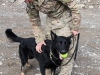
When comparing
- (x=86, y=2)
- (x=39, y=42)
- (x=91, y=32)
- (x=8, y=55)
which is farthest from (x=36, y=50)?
(x=86, y=2)

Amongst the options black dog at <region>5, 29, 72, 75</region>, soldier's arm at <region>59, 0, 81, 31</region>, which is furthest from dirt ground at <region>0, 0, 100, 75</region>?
soldier's arm at <region>59, 0, 81, 31</region>

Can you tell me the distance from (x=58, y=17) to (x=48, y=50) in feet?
1.76

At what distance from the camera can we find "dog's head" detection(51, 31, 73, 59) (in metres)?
4.11

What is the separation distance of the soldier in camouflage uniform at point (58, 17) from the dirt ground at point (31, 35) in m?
0.36

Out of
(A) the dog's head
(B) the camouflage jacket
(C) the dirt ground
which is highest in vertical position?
(B) the camouflage jacket

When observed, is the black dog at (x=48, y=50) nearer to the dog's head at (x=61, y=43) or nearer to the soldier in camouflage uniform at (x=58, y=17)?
the dog's head at (x=61, y=43)

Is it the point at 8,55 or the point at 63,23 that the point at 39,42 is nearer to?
the point at 63,23

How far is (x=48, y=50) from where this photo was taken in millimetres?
4469

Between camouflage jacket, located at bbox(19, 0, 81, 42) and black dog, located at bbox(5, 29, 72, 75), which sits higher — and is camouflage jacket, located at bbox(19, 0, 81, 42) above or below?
above

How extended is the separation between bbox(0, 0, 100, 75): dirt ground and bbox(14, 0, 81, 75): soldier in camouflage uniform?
358mm

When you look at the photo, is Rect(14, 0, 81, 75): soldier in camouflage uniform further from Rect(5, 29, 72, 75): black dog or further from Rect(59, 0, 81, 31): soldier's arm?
Rect(5, 29, 72, 75): black dog

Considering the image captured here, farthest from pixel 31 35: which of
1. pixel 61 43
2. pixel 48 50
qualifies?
pixel 61 43

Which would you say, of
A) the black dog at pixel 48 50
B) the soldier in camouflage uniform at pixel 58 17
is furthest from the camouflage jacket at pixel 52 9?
the black dog at pixel 48 50

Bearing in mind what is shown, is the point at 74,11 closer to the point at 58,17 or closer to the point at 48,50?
the point at 58,17
